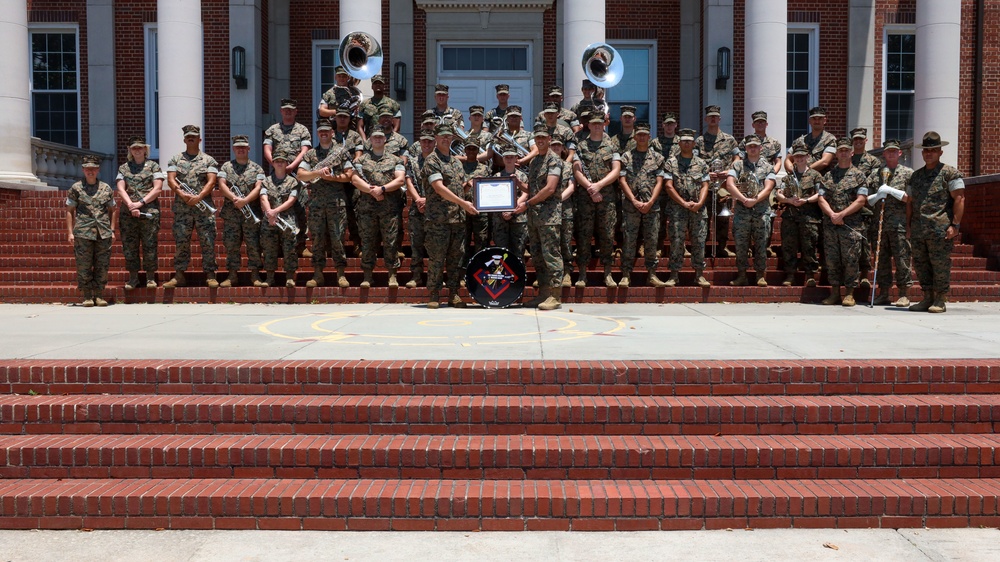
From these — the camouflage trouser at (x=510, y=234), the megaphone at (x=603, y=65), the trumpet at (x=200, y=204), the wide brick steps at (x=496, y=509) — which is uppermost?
the megaphone at (x=603, y=65)

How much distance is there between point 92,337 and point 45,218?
7244mm

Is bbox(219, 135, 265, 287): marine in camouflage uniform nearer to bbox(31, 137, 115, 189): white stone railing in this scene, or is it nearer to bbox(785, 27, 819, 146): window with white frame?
bbox(31, 137, 115, 189): white stone railing

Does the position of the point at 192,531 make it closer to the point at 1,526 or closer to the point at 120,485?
the point at 120,485

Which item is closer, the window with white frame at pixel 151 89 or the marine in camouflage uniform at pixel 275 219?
the marine in camouflage uniform at pixel 275 219

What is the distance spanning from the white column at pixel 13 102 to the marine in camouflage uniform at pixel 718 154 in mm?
12017

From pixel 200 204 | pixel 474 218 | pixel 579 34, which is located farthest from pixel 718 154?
pixel 200 204

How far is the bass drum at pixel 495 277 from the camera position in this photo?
1094cm

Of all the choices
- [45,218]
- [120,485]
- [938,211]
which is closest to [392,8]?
[45,218]

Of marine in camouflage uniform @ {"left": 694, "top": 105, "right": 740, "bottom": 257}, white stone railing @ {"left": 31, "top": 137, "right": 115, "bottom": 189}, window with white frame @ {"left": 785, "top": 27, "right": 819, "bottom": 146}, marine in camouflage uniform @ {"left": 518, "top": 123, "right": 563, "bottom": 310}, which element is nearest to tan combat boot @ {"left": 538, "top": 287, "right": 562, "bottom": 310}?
marine in camouflage uniform @ {"left": 518, "top": 123, "right": 563, "bottom": 310}

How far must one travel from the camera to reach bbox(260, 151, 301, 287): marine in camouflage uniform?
11945mm

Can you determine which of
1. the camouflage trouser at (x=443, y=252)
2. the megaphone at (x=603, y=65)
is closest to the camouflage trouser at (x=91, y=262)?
the camouflage trouser at (x=443, y=252)

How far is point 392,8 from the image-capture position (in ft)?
67.3

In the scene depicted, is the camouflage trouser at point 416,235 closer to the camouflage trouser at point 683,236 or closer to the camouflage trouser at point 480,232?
the camouflage trouser at point 480,232

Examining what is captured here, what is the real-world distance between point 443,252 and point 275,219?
2.50m
